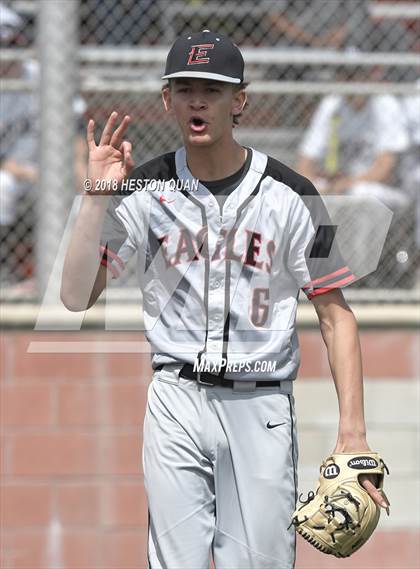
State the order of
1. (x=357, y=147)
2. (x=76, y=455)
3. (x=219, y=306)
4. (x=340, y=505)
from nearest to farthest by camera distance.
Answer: (x=340, y=505) → (x=219, y=306) → (x=76, y=455) → (x=357, y=147)

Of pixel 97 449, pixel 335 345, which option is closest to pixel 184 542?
pixel 335 345

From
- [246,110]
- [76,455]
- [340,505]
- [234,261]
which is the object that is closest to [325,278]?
[234,261]

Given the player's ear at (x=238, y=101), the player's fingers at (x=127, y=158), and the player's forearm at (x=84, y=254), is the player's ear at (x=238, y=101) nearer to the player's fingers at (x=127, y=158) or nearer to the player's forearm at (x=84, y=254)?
the player's fingers at (x=127, y=158)

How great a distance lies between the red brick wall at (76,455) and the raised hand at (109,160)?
173 centimetres

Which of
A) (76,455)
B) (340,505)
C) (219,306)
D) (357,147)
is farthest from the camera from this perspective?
(357,147)

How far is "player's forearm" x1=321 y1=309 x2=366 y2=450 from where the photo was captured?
9.75ft

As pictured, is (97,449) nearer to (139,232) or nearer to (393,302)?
(393,302)

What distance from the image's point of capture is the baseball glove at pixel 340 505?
2.95 metres

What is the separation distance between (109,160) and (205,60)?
36 cm

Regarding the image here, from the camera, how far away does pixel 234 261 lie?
120 inches

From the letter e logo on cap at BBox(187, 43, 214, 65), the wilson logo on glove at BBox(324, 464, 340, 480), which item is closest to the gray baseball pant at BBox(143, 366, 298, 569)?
the wilson logo on glove at BBox(324, 464, 340, 480)

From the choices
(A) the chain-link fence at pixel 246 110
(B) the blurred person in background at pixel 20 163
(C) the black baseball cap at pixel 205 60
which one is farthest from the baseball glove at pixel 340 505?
(B) the blurred person in background at pixel 20 163

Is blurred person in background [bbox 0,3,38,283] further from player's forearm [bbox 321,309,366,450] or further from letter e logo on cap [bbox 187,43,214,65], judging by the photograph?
player's forearm [bbox 321,309,366,450]

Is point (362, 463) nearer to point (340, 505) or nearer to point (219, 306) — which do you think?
point (340, 505)
